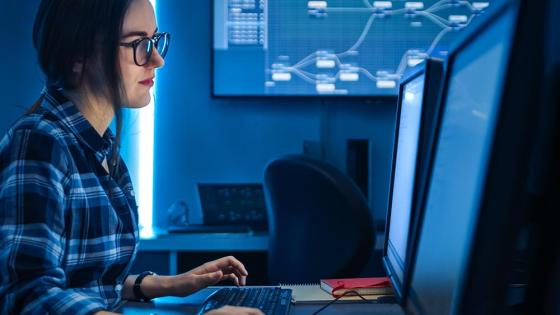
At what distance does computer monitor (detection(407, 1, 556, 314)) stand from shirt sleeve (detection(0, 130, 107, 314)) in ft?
1.70

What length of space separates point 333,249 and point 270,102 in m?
1.39

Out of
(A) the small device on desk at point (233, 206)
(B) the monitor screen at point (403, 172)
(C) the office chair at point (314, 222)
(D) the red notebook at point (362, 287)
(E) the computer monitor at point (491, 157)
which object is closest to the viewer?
(E) the computer monitor at point (491, 157)

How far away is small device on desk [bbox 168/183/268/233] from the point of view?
9.04 feet

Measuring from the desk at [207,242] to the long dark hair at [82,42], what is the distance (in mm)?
1550

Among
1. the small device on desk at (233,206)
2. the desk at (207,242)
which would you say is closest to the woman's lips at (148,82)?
the desk at (207,242)

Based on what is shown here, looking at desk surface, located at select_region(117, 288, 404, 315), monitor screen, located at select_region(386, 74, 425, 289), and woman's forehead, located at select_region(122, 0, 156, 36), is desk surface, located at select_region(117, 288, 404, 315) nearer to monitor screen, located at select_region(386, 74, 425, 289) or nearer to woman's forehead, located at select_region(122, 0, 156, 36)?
monitor screen, located at select_region(386, 74, 425, 289)

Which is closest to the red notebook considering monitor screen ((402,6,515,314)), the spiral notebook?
the spiral notebook

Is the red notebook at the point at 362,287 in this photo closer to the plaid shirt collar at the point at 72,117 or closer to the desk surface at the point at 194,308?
the desk surface at the point at 194,308

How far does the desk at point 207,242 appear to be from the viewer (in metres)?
2.55

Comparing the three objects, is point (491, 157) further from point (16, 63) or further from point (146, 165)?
point (146, 165)

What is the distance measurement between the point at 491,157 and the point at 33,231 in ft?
2.04

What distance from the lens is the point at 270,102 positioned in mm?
3117

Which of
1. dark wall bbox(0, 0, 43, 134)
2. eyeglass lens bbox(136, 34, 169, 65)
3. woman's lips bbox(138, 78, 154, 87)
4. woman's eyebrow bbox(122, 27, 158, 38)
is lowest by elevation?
dark wall bbox(0, 0, 43, 134)

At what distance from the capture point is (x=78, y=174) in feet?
3.15
